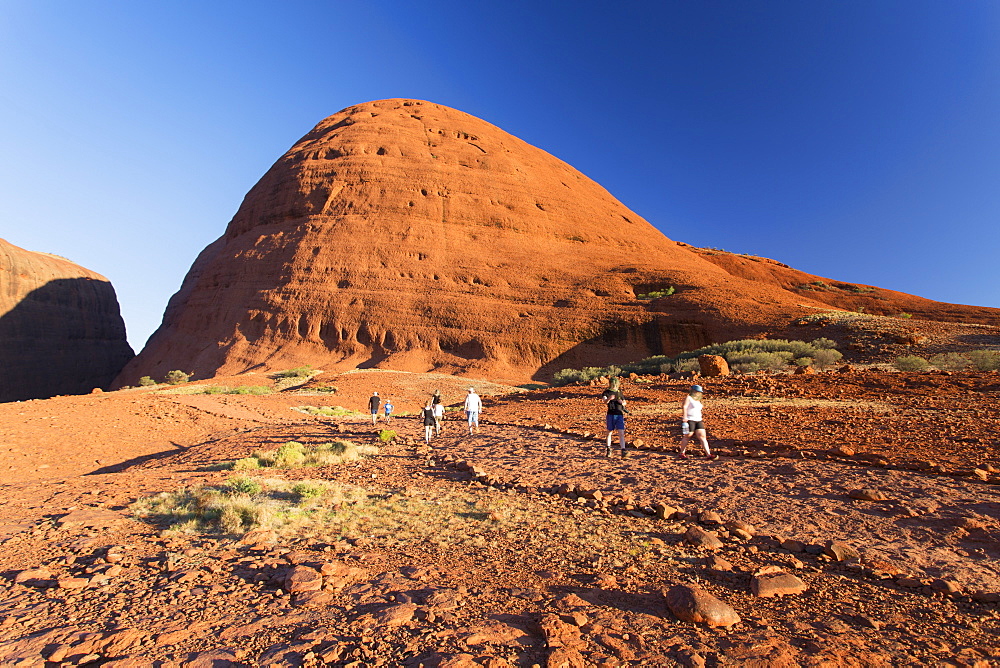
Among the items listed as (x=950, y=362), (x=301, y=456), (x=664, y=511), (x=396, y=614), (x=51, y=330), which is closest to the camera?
(x=396, y=614)

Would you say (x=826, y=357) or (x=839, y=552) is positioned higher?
(x=826, y=357)

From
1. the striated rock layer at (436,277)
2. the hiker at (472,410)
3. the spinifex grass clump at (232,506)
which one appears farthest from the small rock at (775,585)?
the striated rock layer at (436,277)

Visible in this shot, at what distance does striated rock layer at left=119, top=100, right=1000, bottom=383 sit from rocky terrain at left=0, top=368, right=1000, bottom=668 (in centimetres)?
2581

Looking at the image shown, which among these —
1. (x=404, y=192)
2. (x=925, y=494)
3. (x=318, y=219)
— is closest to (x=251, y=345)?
(x=318, y=219)

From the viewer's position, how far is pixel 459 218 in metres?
44.8

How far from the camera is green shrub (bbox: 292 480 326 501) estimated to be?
6.09 m

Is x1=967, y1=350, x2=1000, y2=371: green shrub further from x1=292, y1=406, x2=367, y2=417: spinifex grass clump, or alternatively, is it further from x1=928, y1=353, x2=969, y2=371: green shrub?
x1=292, y1=406, x2=367, y2=417: spinifex grass clump

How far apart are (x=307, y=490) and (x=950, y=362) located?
20.0 metres

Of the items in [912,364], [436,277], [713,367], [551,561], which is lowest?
[551,561]

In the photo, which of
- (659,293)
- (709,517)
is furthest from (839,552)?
(659,293)

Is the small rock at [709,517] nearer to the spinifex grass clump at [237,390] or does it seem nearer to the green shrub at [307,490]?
the green shrub at [307,490]

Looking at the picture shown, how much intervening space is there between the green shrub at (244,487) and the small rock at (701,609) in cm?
508

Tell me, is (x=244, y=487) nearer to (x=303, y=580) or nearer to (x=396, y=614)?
(x=303, y=580)

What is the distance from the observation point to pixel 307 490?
246 inches
